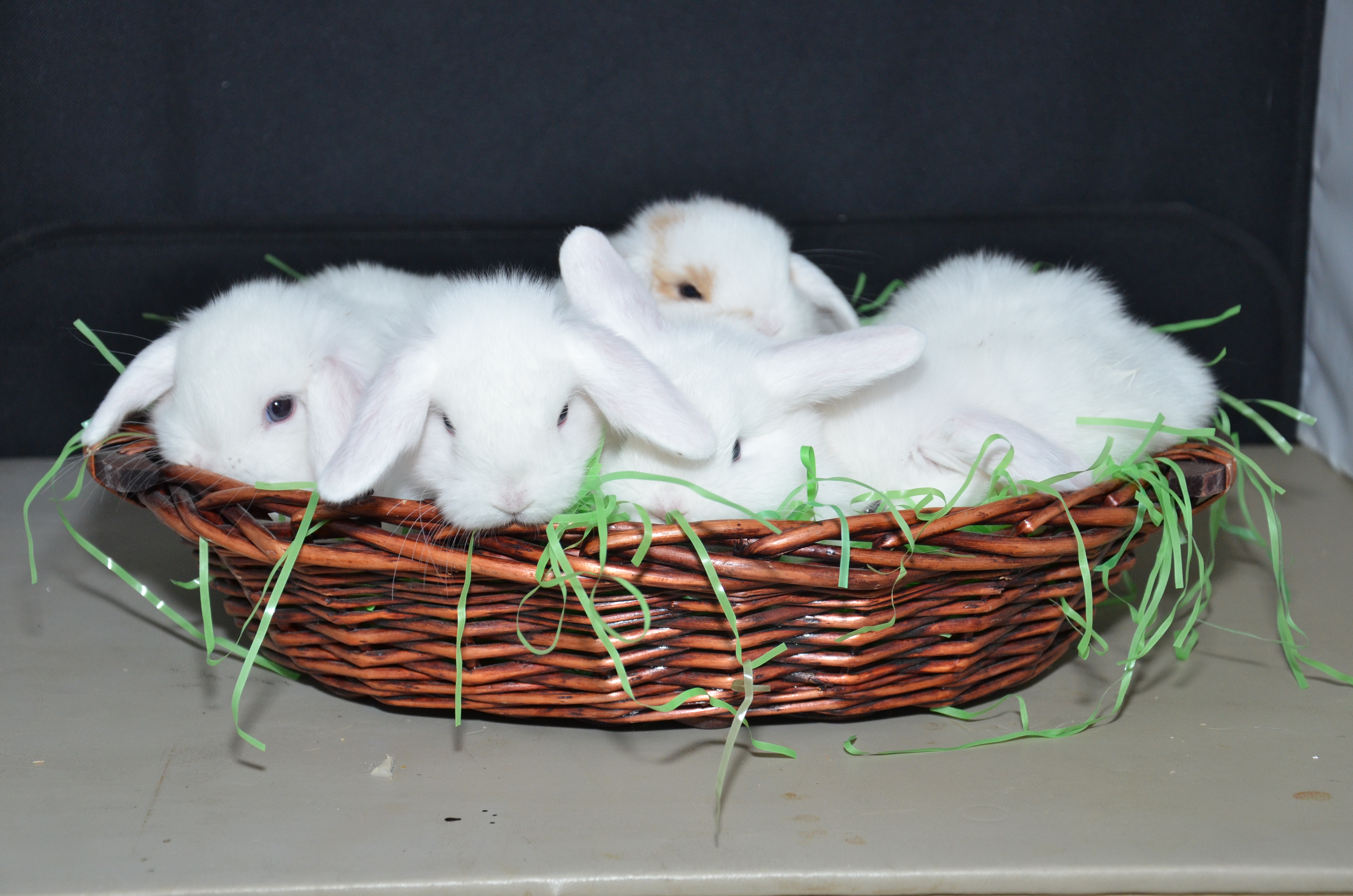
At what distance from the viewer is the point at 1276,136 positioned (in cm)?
288

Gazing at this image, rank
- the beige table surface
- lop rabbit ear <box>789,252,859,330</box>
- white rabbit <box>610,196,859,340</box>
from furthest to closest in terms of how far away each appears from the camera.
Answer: lop rabbit ear <box>789,252,859,330</box> → white rabbit <box>610,196,859,340</box> → the beige table surface

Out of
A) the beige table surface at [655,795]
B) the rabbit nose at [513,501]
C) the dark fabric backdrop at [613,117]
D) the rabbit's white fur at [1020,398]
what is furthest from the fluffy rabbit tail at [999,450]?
the dark fabric backdrop at [613,117]

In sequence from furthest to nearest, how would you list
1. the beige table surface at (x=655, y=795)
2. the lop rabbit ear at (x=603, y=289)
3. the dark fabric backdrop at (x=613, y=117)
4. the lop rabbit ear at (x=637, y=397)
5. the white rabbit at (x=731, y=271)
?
the dark fabric backdrop at (x=613, y=117) < the white rabbit at (x=731, y=271) < the lop rabbit ear at (x=603, y=289) < the lop rabbit ear at (x=637, y=397) < the beige table surface at (x=655, y=795)

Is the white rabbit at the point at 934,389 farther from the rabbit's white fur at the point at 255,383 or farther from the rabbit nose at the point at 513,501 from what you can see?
the rabbit's white fur at the point at 255,383

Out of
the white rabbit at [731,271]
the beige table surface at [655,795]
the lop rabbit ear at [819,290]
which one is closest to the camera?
the beige table surface at [655,795]

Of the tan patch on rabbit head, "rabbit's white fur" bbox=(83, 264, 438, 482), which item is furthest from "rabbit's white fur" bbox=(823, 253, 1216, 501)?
"rabbit's white fur" bbox=(83, 264, 438, 482)

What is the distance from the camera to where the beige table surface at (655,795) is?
1.27 metres

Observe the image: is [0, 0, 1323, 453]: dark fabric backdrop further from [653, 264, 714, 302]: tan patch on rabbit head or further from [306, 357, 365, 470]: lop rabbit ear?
[306, 357, 365, 470]: lop rabbit ear

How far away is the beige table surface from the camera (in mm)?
1271

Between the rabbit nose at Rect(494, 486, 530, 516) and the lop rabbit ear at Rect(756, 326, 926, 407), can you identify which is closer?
the rabbit nose at Rect(494, 486, 530, 516)

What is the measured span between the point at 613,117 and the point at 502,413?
160cm

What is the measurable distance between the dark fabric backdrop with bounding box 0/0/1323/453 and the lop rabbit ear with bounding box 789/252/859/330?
580 millimetres

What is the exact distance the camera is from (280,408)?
5.73ft

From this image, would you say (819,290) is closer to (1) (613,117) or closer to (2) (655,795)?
(1) (613,117)
